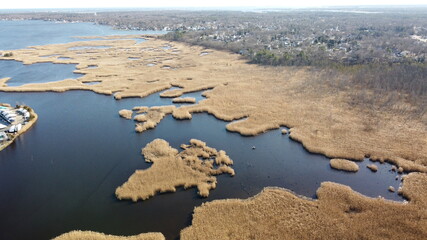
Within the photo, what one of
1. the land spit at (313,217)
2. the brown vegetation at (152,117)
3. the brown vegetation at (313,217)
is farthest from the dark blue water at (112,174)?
the brown vegetation at (313,217)

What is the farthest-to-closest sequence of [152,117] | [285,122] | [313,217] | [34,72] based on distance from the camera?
[34,72] < [152,117] < [285,122] < [313,217]

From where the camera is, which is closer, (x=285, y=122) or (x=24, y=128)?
(x=24, y=128)

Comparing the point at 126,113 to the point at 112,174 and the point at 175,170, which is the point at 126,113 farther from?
the point at 175,170

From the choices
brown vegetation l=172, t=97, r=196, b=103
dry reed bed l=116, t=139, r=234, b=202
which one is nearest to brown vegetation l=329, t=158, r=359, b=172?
dry reed bed l=116, t=139, r=234, b=202

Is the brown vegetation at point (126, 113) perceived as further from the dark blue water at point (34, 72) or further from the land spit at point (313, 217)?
the dark blue water at point (34, 72)

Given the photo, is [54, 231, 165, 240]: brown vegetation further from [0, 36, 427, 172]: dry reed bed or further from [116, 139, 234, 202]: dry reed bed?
[0, 36, 427, 172]: dry reed bed

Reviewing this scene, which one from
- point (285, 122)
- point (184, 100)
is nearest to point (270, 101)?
point (285, 122)
